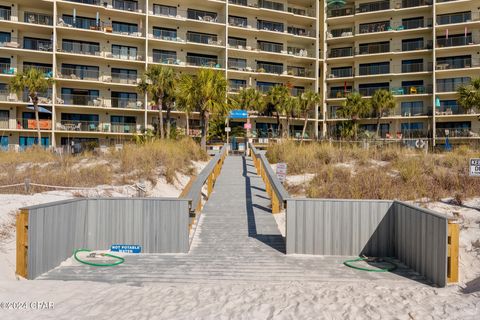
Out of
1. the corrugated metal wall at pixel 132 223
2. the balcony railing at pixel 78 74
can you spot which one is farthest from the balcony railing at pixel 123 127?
the corrugated metal wall at pixel 132 223

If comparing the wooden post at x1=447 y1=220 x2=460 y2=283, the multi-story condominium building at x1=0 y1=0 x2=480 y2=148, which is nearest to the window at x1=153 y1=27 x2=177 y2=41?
the multi-story condominium building at x1=0 y1=0 x2=480 y2=148

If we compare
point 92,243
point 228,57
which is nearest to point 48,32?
point 228,57

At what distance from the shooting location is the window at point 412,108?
46.4 m

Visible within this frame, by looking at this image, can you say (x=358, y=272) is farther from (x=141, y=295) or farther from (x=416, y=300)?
(x=141, y=295)

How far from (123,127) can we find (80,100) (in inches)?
206

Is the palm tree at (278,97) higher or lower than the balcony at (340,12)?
lower

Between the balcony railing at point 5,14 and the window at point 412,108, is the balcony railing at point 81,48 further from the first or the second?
the window at point 412,108

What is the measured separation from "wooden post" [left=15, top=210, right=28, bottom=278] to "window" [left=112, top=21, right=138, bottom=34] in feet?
131

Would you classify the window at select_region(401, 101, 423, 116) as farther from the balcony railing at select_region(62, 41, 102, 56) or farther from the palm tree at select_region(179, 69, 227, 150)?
the balcony railing at select_region(62, 41, 102, 56)

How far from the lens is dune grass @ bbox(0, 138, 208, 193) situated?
51.9 ft

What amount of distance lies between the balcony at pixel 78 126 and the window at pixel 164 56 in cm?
1025

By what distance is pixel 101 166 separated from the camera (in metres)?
17.6

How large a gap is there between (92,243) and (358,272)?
242 inches

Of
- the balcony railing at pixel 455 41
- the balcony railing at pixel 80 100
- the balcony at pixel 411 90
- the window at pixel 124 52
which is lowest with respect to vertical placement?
the balcony railing at pixel 80 100
